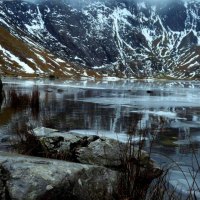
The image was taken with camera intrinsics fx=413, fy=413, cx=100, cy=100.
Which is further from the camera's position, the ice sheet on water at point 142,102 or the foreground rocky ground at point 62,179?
the ice sheet on water at point 142,102

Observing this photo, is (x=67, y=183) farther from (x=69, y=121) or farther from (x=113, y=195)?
(x=69, y=121)

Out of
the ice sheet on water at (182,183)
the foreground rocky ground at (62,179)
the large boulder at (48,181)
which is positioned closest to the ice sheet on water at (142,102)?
the ice sheet on water at (182,183)

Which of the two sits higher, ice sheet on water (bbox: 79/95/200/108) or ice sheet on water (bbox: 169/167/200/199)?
ice sheet on water (bbox: 169/167/200/199)

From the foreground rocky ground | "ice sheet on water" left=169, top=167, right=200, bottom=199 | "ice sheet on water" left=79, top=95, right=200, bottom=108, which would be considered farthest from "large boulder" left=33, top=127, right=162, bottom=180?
"ice sheet on water" left=79, top=95, right=200, bottom=108

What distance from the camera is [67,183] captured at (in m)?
8.16

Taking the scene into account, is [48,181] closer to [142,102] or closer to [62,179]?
[62,179]

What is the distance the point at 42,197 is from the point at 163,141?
11.1 meters

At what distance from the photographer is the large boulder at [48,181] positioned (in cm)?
759

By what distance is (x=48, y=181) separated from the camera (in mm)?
7832

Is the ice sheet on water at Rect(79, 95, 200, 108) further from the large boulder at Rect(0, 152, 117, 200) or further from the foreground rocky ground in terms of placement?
the large boulder at Rect(0, 152, 117, 200)

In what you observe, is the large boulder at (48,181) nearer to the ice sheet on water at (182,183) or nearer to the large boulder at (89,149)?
the large boulder at (89,149)

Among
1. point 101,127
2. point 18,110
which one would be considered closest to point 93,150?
point 101,127

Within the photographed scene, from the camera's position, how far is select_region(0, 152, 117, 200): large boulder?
24.9 feet

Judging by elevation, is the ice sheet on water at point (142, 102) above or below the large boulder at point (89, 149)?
below
